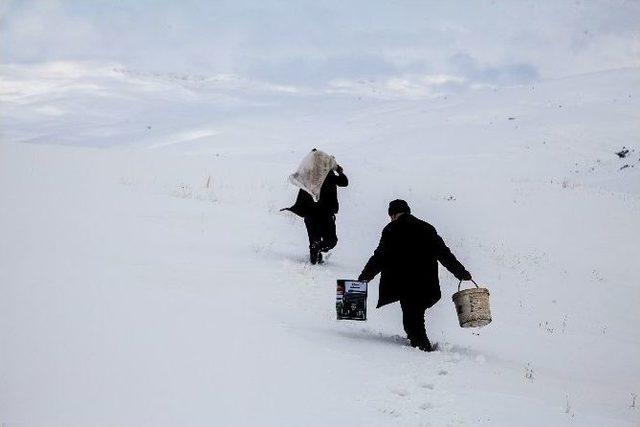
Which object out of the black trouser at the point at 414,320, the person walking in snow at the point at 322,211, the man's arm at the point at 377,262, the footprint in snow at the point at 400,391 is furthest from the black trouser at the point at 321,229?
the footprint in snow at the point at 400,391

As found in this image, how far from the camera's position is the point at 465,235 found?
49.3ft

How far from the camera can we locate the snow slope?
3.78 m

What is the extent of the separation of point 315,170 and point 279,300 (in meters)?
2.68

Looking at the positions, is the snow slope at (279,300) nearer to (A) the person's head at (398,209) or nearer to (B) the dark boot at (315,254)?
(B) the dark boot at (315,254)

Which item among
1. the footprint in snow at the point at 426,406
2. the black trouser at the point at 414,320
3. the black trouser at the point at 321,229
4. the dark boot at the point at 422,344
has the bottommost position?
the footprint in snow at the point at 426,406

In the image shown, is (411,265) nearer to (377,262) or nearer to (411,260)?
(411,260)

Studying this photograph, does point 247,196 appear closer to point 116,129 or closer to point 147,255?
point 147,255

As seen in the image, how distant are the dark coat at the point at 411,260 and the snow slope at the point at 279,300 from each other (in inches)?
23.0

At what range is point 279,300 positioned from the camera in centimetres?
662

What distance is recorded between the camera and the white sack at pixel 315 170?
8.67 meters

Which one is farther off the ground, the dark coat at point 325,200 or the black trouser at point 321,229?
the dark coat at point 325,200

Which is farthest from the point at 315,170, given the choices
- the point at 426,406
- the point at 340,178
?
the point at 426,406

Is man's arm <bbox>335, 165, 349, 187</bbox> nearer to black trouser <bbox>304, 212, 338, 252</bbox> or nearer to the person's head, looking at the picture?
black trouser <bbox>304, 212, 338, 252</bbox>

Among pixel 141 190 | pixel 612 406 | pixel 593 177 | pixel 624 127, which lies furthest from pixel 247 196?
pixel 624 127
